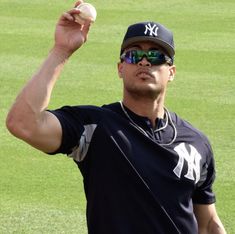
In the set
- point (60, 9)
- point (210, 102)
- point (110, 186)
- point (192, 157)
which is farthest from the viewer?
point (60, 9)

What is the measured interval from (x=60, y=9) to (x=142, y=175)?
38.3ft

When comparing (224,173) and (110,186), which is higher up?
(110,186)

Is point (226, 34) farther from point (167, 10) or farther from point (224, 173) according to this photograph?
point (224, 173)

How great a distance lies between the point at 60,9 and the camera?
15156 mm

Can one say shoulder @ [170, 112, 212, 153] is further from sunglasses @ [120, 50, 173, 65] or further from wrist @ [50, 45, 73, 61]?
wrist @ [50, 45, 73, 61]

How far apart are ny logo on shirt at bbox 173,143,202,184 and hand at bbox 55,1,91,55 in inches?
25.0

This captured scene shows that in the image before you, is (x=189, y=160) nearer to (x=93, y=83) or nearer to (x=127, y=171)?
(x=127, y=171)

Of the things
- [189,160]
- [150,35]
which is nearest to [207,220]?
[189,160]

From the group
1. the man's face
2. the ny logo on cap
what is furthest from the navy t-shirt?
the ny logo on cap

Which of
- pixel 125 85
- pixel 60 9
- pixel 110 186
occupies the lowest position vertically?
pixel 60 9

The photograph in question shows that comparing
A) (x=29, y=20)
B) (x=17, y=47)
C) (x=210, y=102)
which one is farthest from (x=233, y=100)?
(x=29, y=20)

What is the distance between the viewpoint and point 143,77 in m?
3.81

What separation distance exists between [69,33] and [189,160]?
0.75 m

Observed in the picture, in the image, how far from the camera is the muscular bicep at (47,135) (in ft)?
11.6
